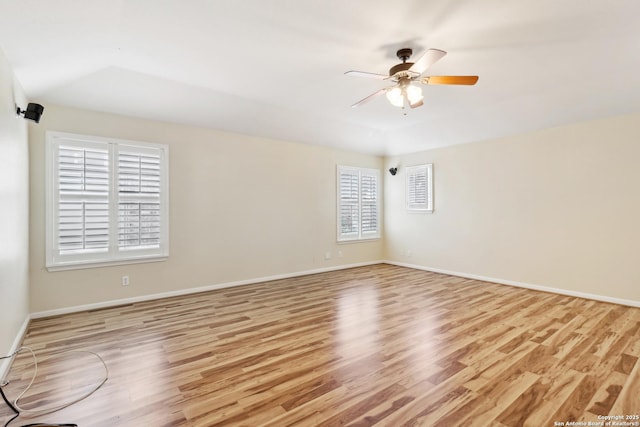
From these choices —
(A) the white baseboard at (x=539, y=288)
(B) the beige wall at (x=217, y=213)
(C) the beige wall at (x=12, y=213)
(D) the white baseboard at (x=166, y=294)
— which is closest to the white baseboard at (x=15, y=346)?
(C) the beige wall at (x=12, y=213)

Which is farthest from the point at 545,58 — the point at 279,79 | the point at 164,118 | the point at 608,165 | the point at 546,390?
the point at 164,118

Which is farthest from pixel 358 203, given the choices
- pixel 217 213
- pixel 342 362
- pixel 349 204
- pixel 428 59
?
pixel 342 362

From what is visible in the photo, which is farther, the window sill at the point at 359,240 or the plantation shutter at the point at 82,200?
the window sill at the point at 359,240

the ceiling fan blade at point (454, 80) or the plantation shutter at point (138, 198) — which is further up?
the ceiling fan blade at point (454, 80)

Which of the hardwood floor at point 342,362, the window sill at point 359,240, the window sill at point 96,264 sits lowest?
the hardwood floor at point 342,362

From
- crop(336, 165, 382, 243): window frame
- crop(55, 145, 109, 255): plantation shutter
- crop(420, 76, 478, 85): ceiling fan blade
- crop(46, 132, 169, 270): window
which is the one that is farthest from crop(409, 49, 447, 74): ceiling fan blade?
crop(55, 145, 109, 255): plantation shutter

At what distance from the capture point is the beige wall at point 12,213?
247 cm

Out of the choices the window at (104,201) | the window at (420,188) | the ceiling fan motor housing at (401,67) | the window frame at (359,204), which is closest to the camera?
the ceiling fan motor housing at (401,67)

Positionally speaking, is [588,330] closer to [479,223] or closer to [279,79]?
[479,223]

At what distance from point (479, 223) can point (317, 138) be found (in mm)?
3383

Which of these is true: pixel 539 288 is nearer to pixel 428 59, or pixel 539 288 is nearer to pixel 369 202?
pixel 369 202

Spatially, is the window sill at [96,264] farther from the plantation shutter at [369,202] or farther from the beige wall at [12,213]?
→ the plantation shutter at [369,202]

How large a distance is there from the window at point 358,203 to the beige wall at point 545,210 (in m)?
1.09

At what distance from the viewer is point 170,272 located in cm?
460
